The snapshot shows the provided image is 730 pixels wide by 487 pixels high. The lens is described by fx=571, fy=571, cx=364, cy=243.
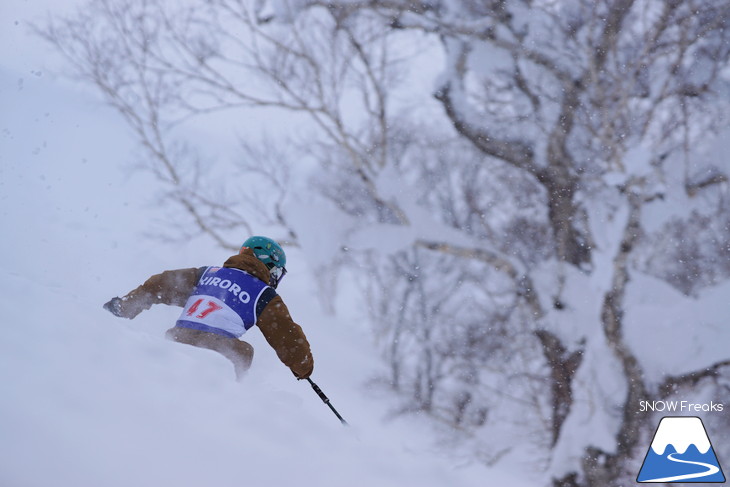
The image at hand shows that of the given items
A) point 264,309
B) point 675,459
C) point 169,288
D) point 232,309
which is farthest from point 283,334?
point 675,459

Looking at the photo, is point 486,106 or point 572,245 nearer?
point 572,245

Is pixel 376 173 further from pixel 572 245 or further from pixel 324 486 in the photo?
pixel 324 486

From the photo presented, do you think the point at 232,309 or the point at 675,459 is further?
the point at 675,459

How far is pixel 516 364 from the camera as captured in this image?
6.64 metres

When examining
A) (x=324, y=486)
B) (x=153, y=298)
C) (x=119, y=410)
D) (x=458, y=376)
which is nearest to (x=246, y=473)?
(x=324, y=486)

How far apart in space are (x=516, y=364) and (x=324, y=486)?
492 centimetres

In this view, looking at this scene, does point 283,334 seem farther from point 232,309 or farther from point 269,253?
point 269,253

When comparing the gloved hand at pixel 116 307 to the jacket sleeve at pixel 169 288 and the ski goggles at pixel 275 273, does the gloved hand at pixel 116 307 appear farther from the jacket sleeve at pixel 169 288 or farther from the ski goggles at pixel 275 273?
the ski goggles at pixel 275 273

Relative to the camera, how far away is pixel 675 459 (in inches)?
167

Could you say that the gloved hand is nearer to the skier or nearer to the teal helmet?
the skier

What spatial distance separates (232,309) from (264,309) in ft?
0.47

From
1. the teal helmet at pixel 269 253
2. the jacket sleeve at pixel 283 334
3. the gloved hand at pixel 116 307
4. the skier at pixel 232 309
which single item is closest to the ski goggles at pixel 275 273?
the teal helmet at pixel 269 253

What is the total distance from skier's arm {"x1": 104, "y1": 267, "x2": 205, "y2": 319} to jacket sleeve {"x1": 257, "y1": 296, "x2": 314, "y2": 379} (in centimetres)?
41

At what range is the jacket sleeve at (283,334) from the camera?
2598 mm
